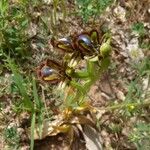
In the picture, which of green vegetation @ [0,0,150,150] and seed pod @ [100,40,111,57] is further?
green vegetation @ [0,0,150,150]

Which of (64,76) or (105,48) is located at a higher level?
(105,48)

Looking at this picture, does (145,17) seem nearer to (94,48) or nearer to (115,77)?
(115,77)

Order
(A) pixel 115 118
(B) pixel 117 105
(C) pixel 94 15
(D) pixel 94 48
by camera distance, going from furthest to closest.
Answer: (C) pixel 94 15, (A) pixel 115 118, (B) pixel 117 105, (D) pixel 94 48

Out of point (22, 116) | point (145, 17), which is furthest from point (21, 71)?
point (145, 17)

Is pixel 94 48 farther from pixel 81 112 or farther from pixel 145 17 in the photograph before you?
pixel 145 17

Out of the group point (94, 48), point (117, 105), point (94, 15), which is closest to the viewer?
point (94, 48)

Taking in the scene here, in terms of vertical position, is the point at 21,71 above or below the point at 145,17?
below

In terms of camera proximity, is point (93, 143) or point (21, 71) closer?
point (93, 143)

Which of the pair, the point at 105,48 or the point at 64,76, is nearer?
the point at 105,48

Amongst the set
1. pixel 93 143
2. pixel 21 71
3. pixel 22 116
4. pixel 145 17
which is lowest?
pixel 93 143

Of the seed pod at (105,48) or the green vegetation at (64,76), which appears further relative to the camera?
the green vegetation at (64,76)
